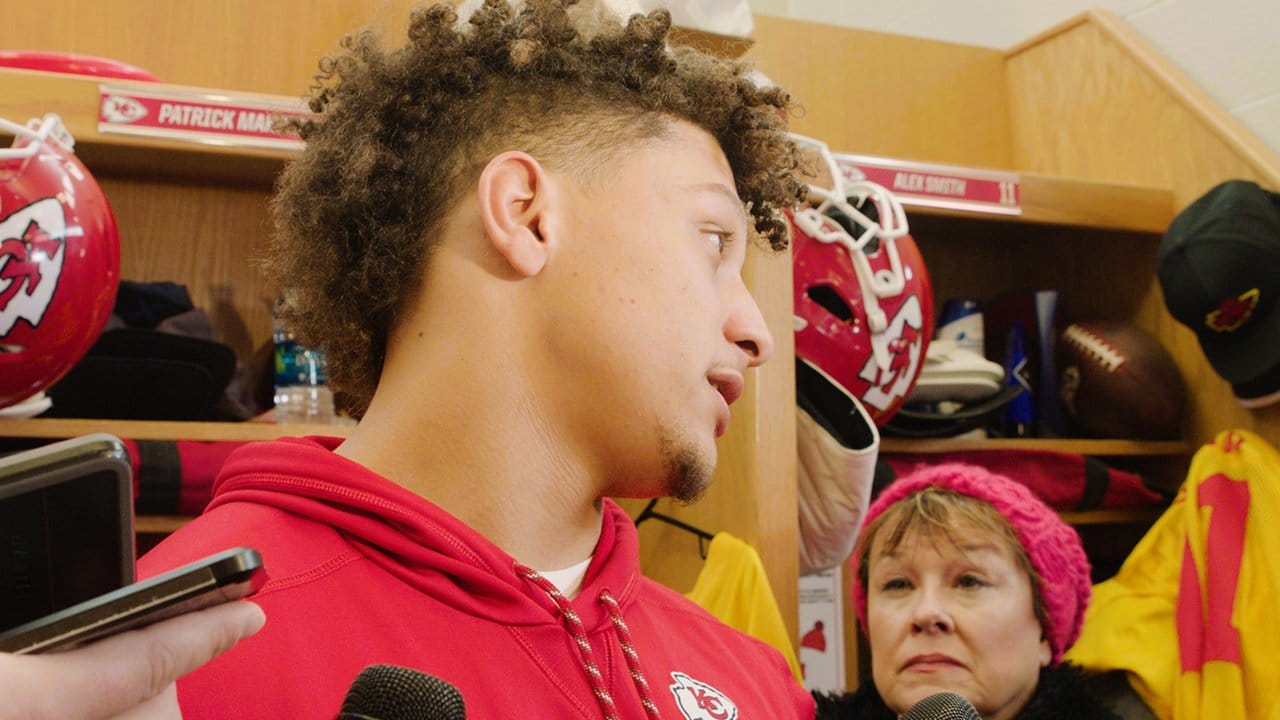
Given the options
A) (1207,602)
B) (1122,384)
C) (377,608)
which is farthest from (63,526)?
(1122,384)

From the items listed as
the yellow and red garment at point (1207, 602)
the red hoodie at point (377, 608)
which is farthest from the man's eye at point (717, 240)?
the yellow and red garment at point (1207, 602)

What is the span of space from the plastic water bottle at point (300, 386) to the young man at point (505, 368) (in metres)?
0.92

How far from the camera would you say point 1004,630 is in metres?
1.53

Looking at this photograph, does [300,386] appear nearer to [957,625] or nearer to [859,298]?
[859,298]

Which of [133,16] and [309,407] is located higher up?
[133,16]

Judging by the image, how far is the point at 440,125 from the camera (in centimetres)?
86

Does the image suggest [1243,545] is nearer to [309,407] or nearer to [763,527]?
[763,527]

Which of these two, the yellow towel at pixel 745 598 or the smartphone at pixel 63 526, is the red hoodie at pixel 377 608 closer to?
the smartphone at pixel 63 526

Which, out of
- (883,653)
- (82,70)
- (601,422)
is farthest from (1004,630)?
(82,70)

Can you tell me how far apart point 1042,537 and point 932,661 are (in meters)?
0.25

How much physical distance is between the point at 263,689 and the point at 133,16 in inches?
74.6

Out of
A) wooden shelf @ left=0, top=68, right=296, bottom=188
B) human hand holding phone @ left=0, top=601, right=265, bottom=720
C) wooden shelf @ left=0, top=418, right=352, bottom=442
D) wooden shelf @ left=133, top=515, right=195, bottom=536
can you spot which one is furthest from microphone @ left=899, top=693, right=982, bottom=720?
wooden shelf @ left=0, top=68, right=296, bottom=188

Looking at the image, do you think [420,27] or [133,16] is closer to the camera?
[420,27]

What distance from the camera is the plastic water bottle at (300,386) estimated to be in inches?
72.1
